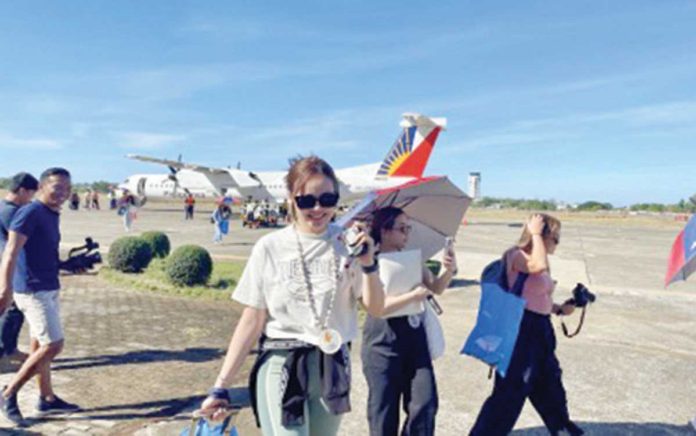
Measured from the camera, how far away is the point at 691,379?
562 cm

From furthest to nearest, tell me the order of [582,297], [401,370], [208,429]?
[582,297] < [401,370] < [208,429]

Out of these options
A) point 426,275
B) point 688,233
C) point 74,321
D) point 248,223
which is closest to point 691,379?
point 688,233

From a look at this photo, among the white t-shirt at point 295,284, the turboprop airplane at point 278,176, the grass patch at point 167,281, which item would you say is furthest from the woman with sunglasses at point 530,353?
the turboprop airplane at point 278,176

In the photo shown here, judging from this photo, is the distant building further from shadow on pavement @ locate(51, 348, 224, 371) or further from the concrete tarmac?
shadow on pavement @ locate(51, 348, 224, 371)

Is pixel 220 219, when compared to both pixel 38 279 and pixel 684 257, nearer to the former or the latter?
pixel 38 279

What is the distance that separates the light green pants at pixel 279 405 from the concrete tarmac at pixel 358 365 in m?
0.88

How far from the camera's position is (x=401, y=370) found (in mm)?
3146

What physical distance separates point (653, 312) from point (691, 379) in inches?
160

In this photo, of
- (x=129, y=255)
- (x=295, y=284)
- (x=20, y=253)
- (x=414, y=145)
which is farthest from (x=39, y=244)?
(x=414, y=145)

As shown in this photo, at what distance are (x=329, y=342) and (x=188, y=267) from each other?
8147 millimetres

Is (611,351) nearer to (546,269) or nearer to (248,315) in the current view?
(546,269)

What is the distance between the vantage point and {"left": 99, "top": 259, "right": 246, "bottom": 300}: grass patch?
31.1 feet

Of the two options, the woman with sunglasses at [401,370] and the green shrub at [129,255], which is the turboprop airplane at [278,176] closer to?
the green shrub at [129,255]

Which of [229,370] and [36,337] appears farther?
[36,337]
